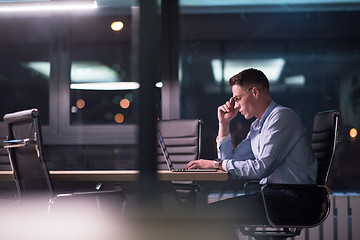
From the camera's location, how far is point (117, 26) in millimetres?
4969

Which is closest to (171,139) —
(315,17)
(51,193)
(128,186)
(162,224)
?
(128,186)

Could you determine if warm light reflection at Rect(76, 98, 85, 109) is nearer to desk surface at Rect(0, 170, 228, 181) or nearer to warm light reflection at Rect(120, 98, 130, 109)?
warm light reflection at Rect(120, 98, 130, 109)

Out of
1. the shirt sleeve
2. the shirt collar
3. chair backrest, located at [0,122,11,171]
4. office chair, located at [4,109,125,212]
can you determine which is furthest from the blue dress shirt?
chair backrest, located at [0,122,11,171]

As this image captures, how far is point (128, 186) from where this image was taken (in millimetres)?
3750

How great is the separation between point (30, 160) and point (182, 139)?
1337 millimetres

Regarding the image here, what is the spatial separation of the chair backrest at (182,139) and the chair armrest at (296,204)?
120cm

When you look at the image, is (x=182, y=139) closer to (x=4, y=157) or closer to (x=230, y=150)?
(x=230, y=150)

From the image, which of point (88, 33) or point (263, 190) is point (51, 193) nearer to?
point (263, 190)

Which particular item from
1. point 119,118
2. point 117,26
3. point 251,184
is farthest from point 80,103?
point 251,184

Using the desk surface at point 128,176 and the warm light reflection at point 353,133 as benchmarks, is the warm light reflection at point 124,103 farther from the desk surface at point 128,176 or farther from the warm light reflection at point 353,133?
the warm light reflection at point 353,133

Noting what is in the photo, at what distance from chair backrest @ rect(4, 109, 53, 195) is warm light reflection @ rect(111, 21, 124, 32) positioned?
7.66 ft

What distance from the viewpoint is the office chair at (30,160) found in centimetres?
257

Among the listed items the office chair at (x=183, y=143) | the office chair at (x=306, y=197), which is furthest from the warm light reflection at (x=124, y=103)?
the office chair at (x=306, y=197)

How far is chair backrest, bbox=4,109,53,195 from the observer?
2.57m
